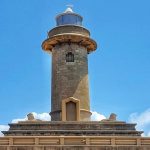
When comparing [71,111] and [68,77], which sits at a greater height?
[68,77]

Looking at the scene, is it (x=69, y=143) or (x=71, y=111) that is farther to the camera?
(x=71, y=111)

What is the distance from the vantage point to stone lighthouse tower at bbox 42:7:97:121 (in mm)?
35625

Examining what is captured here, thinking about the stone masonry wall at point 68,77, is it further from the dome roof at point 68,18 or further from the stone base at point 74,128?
the stone base at point 74,128

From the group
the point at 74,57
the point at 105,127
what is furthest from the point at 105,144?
the point at 74,57

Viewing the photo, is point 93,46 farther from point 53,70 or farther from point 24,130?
point 24,130

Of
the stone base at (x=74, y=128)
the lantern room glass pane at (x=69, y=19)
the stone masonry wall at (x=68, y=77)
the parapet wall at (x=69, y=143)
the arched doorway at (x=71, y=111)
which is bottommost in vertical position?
the parapet wall at (x=69, y=143)

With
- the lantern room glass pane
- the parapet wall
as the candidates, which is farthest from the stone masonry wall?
the parapet wall

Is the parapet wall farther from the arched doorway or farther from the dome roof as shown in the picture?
the dome roof

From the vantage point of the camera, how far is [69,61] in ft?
120

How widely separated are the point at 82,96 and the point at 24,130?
20.4 feet

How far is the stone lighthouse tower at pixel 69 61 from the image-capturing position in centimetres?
3562

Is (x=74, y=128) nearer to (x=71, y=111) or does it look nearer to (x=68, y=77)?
(x=71, y=111)

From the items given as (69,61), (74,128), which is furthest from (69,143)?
(69,61)

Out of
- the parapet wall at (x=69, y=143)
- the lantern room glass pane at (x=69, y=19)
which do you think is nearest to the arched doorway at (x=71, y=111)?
the parapet wall at (x=69, y=143)
